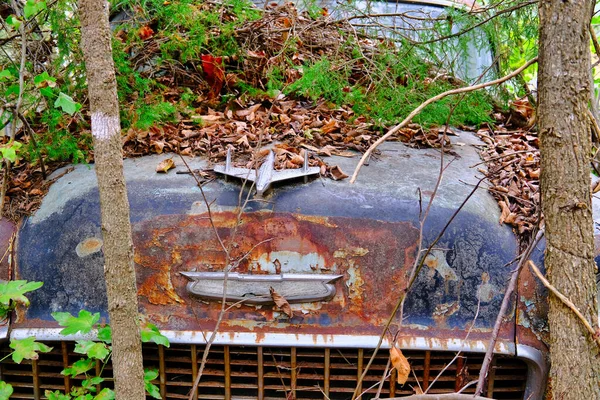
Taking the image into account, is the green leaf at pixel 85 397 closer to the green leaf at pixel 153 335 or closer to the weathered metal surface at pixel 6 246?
the green leaf at pixel 153 335

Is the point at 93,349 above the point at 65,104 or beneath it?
beneath

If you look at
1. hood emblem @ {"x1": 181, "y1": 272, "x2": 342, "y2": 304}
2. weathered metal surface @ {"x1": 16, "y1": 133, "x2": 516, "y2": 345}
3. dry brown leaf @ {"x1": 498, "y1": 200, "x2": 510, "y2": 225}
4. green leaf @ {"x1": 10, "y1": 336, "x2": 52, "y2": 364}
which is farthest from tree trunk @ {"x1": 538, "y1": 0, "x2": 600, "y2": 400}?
green leaf @ {"x1": 10, "y1": 336, "x2": 52, "y2": 364}

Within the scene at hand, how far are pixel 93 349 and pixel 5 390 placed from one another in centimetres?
37

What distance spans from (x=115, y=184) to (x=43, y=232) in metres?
0.60

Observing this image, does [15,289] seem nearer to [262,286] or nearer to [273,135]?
[262,286]

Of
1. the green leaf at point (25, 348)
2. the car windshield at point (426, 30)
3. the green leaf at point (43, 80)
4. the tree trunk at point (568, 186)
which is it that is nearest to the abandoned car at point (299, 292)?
the green leaf at point (25, 348)

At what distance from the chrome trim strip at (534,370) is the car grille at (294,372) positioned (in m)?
0.03

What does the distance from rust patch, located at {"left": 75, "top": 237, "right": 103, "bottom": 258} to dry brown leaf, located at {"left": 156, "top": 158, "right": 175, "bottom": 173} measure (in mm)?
410

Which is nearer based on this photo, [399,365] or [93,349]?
[399,365]

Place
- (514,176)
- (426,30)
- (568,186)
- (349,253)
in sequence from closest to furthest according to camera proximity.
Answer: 1. (568,186)
2. (349,253)
3. (514,176)
4. (426,30)

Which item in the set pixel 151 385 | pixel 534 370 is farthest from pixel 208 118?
pixel 534 370

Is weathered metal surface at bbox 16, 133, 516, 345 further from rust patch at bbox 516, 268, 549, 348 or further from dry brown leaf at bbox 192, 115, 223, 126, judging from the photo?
dry brown leaf at bbox 192, 115, 223, 126

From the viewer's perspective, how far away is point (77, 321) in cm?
210

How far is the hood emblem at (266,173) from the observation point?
7.43 feet
